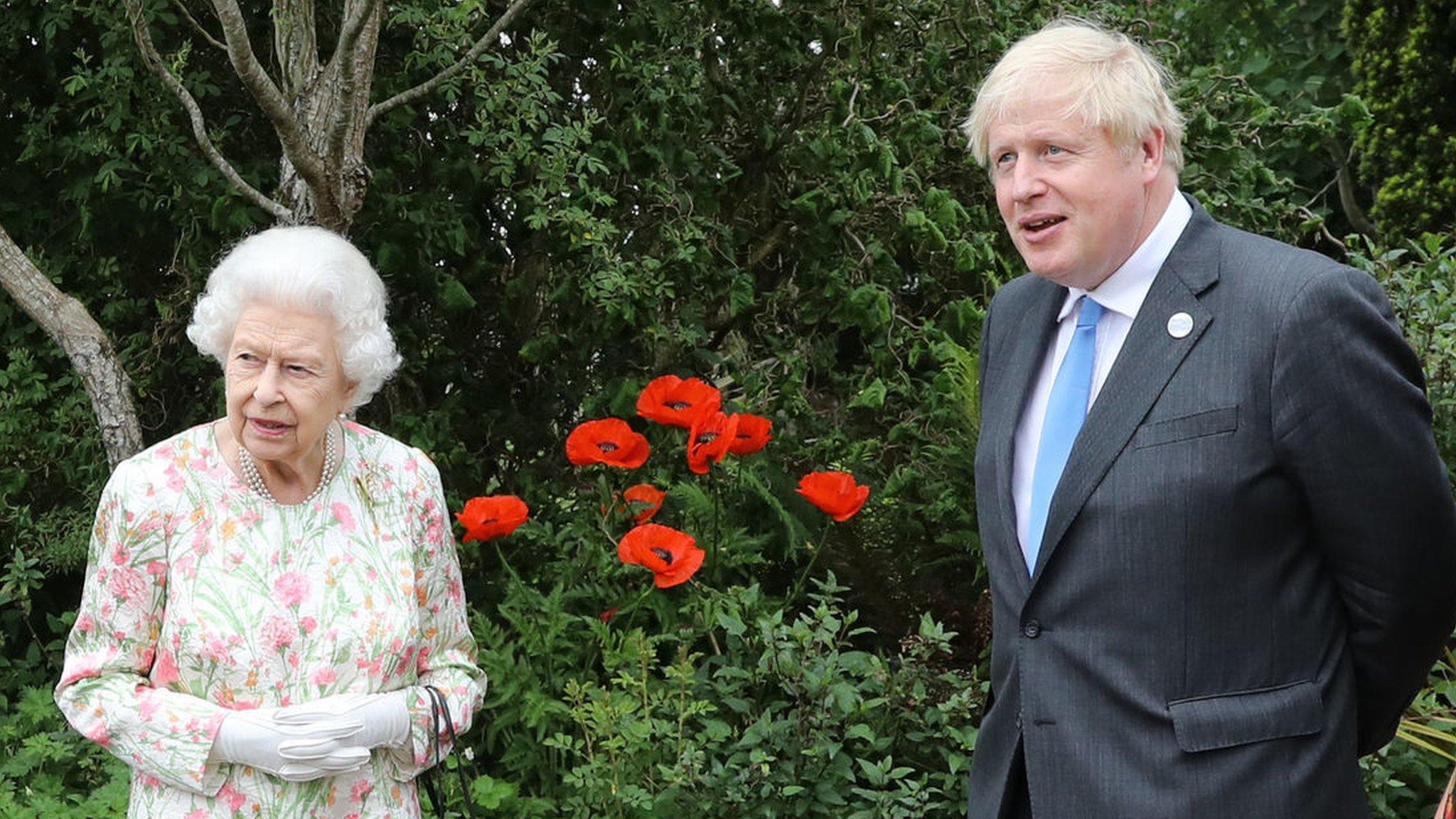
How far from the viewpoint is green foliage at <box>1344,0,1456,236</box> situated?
7.18 m

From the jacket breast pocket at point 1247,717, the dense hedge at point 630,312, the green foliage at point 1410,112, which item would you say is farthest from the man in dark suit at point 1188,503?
the green foliage at point 1410,112

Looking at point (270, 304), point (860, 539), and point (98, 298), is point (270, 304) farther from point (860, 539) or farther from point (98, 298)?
point (98, 298)

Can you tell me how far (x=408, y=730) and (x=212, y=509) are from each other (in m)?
0.45

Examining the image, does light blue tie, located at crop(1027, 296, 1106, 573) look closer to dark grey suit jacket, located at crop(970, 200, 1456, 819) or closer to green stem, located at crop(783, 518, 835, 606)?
dark grey suit jacket, located at crop(970, 200, 1456, 819)

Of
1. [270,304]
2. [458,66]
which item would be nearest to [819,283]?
[458,66]

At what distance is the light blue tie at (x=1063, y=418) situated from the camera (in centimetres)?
216

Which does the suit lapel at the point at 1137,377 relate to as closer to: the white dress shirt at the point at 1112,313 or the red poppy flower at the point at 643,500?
the white dress shirt at the point at 1112,313

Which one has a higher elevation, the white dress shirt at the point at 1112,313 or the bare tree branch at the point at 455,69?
the bare tree branch at the point at 455,69

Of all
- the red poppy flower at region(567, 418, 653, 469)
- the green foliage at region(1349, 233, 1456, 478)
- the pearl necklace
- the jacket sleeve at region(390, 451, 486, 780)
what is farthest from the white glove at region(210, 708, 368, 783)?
the green foliage at region(1349, 233, 1456, 478)

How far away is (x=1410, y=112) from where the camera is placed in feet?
24.3

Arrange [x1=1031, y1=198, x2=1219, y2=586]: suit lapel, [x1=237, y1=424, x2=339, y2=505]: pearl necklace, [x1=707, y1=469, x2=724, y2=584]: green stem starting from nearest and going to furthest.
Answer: [x1=1031, y1=198, x2=1219, y2=586]: suit lapel
[x1=237, y1=424, x2=339, y2=505]: pearl necklace
[x1=707, y1=469, x2=724, y2=584]: green stem

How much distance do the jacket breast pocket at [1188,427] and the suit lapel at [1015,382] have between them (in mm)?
259

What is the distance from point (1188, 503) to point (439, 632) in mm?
1252

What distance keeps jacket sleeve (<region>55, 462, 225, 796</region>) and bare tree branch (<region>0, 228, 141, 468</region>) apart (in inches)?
69.5
